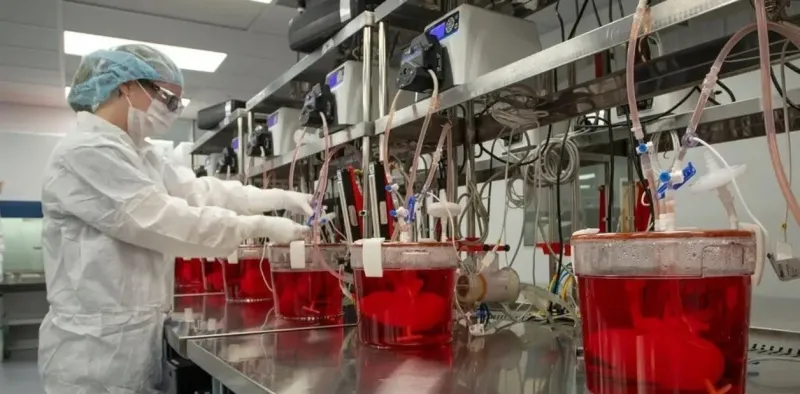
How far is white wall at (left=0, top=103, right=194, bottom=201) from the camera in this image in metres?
6.17

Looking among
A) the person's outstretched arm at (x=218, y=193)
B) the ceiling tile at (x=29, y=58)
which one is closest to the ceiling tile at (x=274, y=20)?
the ceiling tile at (x=29, y=58)

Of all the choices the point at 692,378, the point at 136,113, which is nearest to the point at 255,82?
the point at 136,113

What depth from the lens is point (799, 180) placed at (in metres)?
2.09

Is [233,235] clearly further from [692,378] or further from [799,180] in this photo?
[799,180]

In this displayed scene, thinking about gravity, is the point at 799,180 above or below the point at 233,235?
above

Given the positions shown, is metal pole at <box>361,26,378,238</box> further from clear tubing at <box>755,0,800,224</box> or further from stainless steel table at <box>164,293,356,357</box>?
clear tubing at <box>755,0,800,224</box>

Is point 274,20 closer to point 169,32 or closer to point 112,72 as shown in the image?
point 169,32

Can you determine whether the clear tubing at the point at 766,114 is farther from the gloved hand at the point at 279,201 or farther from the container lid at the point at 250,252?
the container lid at the point at 250,252

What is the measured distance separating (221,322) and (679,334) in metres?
1.34

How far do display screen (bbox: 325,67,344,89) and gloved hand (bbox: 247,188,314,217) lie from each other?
0.35 m

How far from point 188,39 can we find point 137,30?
329 millimetres

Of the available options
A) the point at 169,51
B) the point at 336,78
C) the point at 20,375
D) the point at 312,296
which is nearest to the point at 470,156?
the point at 336,78

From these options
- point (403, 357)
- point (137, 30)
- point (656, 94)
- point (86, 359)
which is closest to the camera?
point (403, 357)

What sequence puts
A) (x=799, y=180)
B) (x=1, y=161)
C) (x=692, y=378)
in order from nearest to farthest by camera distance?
(x=692, y=378) → (x=799, y=180) → (x=1, y=161)
